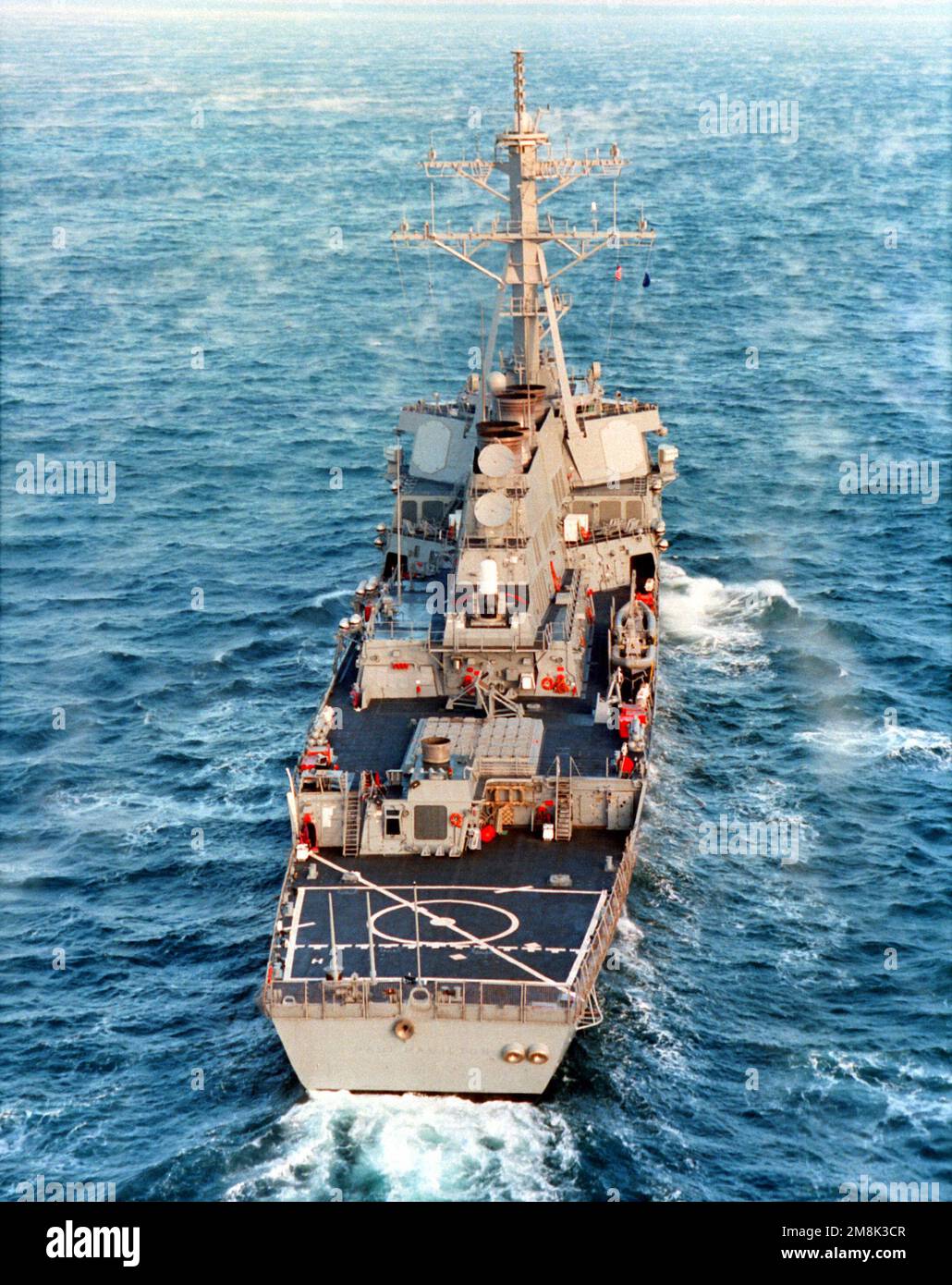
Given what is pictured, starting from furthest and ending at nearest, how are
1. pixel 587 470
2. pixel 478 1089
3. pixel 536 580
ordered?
pixel 587 470 → pixel 536 580 → pixel 478 1089

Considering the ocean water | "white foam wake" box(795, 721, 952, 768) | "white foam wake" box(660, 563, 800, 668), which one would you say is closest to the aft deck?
the ocean water

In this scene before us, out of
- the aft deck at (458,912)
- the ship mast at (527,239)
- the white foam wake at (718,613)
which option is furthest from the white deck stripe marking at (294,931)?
the white foam wake at (718,613)

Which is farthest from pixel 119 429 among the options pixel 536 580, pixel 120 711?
pixel 536 580

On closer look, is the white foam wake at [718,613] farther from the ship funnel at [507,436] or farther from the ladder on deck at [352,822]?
the ladder on deck at [352,822]

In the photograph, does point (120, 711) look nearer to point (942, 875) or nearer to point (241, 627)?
point (241, 627)

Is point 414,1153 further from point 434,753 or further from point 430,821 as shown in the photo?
point 434,753

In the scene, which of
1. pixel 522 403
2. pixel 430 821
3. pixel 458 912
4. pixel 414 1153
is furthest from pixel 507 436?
pixel 414 1153

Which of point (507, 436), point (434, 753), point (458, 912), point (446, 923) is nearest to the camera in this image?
point (446, 923)
